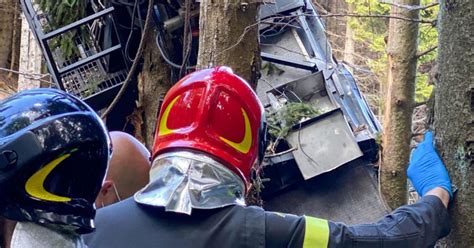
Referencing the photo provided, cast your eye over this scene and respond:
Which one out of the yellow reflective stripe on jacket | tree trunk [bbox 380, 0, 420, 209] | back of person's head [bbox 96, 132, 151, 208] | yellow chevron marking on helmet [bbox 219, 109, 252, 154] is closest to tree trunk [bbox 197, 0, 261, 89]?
back of person's head [bbox 96, 132, 151, 208]

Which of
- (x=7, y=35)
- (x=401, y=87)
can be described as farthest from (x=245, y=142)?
(x=7, y=35)

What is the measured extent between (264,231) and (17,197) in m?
0.88

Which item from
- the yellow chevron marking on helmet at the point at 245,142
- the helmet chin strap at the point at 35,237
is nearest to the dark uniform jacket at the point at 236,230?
the yellow chevron marking on helmet at the point at 245,142

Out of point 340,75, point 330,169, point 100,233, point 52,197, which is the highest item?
point 52,197

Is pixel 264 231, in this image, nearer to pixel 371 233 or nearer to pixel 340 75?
pixel 371 233

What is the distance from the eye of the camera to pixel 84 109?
6.75ft

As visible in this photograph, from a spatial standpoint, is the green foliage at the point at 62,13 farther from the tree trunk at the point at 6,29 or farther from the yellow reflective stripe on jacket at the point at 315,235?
the tree trunk at the point at 6,29

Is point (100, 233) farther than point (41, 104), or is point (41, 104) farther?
point (100, 233)

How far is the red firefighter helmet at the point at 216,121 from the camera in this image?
8.43ft

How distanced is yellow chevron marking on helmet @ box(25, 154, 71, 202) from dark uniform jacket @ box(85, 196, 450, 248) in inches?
23.8

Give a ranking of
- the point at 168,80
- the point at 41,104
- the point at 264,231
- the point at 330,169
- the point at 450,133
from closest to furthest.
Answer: the point at 41,104 → the point at 264,231 → the point at 450,133 → the point at 330,169 → the point at 168,80

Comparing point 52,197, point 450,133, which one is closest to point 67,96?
point 52,197

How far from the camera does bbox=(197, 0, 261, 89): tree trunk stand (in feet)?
14.2

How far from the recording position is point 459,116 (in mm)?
2617
